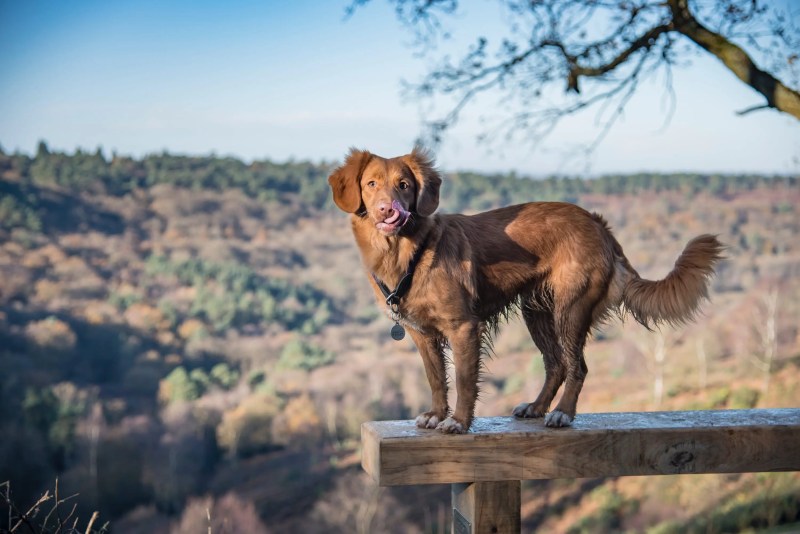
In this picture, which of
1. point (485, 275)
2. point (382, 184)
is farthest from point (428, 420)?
point (382, 184)

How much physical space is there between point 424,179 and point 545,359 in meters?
0.91

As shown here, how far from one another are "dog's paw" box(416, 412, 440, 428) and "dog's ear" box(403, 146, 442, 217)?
2.28 feet

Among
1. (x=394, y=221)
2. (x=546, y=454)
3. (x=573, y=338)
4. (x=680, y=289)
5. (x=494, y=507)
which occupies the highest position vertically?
(x=394, y=221)

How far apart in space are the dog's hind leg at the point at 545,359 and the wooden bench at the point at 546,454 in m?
0.28

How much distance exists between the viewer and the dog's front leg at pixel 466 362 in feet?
9.32

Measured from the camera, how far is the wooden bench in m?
2.65

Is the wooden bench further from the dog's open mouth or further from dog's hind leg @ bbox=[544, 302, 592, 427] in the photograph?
the dog's open mouth

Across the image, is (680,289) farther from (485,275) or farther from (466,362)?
(466,362)

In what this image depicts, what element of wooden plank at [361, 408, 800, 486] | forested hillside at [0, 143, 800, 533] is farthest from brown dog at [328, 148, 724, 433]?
forested hillside at [0, 143, 800, 533]

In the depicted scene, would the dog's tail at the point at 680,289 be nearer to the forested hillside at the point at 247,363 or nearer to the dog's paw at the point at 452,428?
the dog's paw at the point at 452,428

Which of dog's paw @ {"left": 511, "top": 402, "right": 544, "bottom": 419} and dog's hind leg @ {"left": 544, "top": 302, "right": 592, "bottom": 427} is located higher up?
dog's hind leg @ {"left": 544, "top": 302, "right": 592, "bottom": 427}

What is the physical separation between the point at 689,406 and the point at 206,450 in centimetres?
610

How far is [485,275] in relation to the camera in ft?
9.93

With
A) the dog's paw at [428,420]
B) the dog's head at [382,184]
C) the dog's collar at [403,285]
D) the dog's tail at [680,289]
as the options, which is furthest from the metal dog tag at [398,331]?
the dog's tail at [680,289]
